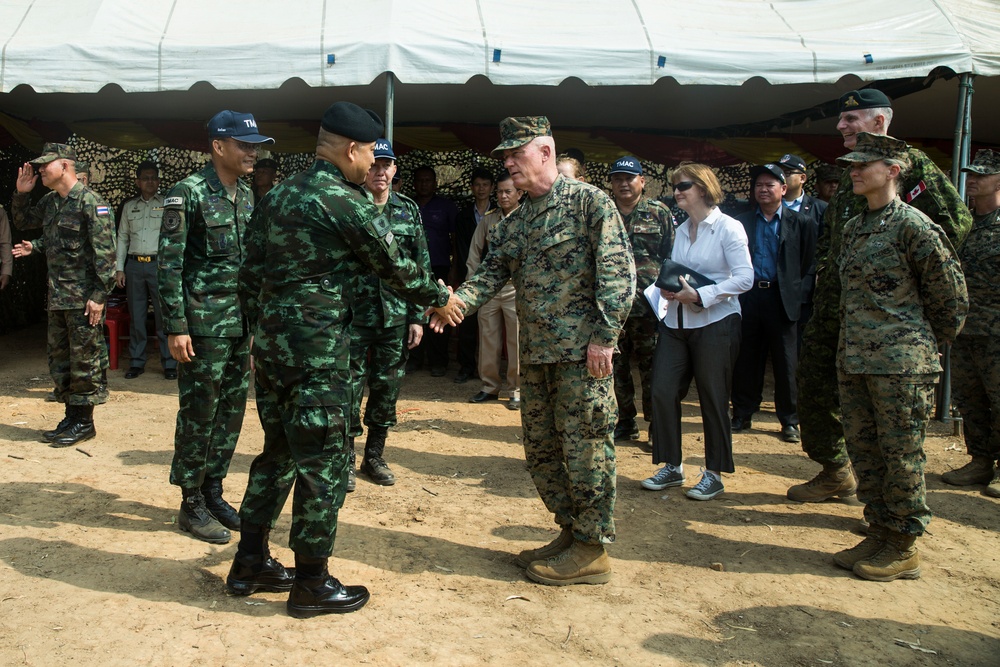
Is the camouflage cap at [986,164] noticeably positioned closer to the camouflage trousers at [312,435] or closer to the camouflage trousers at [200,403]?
the camouflage trousers at [312,435]

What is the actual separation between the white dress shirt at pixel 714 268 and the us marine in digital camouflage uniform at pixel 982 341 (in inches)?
71.3

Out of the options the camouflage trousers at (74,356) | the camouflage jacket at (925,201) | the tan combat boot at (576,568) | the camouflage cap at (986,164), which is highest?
the camouflage cap at (986,164)

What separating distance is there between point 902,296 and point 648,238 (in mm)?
2208

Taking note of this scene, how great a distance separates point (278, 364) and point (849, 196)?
326 centimetres

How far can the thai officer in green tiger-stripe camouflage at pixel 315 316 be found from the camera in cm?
331

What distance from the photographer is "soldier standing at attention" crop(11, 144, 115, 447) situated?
6.01 meters

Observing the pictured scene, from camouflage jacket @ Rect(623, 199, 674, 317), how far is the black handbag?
41.5 inches

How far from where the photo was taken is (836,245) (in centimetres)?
472

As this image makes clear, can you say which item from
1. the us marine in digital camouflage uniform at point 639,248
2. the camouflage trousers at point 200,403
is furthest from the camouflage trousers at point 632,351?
the camouflage trousers at point 200,403

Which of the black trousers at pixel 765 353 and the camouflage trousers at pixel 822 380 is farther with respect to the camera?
the black trousers at pixel 765 353

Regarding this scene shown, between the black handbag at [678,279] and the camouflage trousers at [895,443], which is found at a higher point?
the black handbag at [678,279]

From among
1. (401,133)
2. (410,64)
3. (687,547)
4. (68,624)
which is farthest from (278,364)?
(401,133)

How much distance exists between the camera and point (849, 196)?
473 centimetres

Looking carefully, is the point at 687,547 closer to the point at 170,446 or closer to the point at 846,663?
the point at 846,663
